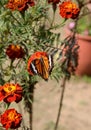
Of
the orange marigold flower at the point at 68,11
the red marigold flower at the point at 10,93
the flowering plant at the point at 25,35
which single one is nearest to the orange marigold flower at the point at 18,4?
the flowering plant at the point at 25,35

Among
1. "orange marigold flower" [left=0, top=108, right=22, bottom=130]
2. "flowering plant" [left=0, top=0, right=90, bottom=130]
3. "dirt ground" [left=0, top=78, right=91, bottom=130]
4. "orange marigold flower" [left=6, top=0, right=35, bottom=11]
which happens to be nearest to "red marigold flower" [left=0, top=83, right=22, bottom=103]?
"orange marigold flower" [left=0, top=108, right=22, bottom=130]

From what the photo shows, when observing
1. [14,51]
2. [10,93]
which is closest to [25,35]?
[14,51]

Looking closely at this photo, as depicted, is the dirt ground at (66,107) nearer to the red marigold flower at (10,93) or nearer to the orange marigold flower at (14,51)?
the orange marigold flower at (14,51)

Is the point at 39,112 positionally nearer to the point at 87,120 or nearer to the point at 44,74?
the point at 87,120

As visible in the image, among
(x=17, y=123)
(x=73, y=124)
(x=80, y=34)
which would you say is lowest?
(x=73, y=124)

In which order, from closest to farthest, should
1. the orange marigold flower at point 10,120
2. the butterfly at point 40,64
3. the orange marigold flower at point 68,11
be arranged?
the orange marigold flower at point 10,120 < the butterfly at point 40,64 < the orange marigold flower at point 68,11

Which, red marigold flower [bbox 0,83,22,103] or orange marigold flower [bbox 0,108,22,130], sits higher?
red marigold flower [bbox 0,83,22,103]

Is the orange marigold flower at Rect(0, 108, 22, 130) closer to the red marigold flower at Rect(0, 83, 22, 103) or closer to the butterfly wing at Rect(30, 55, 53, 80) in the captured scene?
the red marigold flower at Rect(0, 83, 22, 103)

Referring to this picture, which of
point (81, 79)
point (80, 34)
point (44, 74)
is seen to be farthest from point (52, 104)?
point (44, 74)
